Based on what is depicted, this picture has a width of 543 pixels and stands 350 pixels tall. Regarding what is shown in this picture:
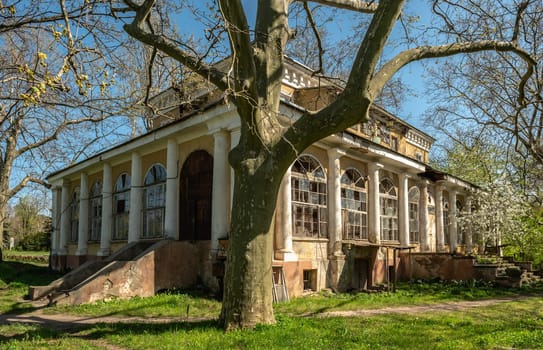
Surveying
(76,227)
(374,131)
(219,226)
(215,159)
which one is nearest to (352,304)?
(219,226)

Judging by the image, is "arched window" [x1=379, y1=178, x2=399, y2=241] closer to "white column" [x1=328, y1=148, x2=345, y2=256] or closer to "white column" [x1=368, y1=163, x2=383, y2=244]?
"white column" [x1=368, y1=163, x2=383, y2=244]

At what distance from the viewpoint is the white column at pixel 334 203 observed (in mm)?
15141

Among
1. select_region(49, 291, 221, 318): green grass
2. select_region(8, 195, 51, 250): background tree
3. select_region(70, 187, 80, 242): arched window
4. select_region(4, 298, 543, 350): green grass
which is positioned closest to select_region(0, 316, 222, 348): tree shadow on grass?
select_region(4, 298, 543, 350): green grass

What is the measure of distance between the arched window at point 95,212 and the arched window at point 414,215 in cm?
1451

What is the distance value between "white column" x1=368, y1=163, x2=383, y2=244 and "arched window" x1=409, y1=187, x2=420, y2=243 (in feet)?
14.9

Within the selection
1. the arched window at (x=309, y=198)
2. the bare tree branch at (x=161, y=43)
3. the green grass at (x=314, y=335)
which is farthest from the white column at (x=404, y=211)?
the bare tree branch at (x=161, y=43)

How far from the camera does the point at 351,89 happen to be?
7488mm

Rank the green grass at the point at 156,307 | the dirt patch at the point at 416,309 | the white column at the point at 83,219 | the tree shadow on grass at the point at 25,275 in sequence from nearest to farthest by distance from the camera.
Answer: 1. the dirt patch at the point at 416,309
2. the green grass at the point at 156,307
3. the tree shadow on grass at the point at 25,275
4. the white column at the point at 83,219

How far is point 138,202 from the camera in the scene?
17.5m

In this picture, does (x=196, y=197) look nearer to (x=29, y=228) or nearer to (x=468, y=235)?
(x=468, y=235)

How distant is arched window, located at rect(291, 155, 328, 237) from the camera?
47.2 ft

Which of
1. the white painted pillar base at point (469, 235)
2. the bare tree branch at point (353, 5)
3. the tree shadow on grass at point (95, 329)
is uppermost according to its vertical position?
the bare tree branch at point (353, 5)

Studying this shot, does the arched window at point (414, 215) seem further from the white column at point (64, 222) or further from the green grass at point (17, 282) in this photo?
the white column at point (64, 222)

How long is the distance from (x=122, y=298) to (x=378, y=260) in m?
9.34
